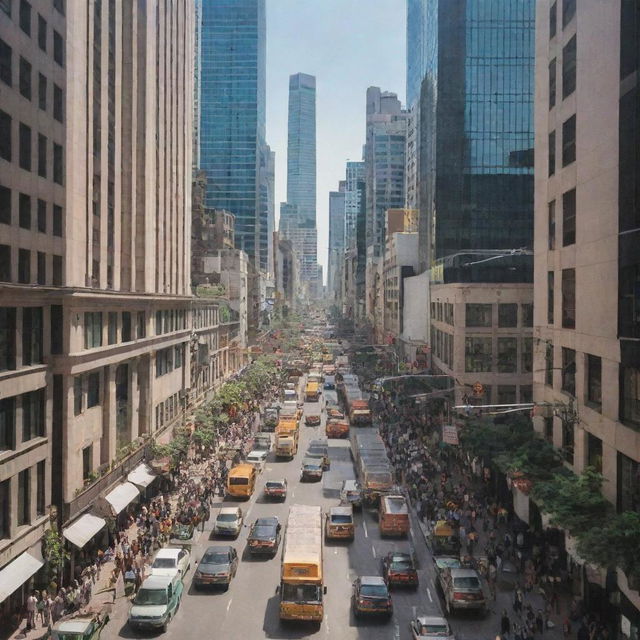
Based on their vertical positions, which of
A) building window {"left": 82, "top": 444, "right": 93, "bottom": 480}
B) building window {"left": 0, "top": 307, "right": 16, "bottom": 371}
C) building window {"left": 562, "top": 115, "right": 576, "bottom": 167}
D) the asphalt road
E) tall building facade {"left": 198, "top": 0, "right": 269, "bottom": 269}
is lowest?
the asphalt road

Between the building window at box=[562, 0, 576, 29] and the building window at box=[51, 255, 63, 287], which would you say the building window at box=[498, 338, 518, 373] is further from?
the building window at box=[51, 255, 63, 287]

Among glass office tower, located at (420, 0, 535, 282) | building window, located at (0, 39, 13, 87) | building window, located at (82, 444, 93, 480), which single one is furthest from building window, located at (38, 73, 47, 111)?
glass office tower, located at (420, 0, 535, 282)

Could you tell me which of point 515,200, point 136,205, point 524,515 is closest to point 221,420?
point 136,205

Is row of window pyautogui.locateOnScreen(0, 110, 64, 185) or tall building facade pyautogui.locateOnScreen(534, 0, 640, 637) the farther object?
row of window pyautogui.locateOnScreen(0, 110, 64, 185)

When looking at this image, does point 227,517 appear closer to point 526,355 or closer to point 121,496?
point 121,496

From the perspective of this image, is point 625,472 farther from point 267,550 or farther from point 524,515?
point 267,550

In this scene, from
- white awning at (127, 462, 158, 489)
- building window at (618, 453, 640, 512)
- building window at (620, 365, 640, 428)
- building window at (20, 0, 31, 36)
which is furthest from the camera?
white awning at (127, 462, 158, 489)
